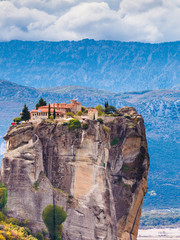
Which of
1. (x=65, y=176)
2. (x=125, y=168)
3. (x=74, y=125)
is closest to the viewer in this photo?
(x=65, y=176)

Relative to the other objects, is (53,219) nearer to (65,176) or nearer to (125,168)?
(65,176)

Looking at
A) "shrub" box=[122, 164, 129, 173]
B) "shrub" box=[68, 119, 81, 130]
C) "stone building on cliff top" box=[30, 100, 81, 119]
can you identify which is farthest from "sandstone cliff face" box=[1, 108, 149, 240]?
"stone building on cliff top" box=[30, 100, 81, 119]

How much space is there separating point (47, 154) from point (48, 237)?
9.32 meters

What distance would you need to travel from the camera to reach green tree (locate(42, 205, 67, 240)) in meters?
73.6

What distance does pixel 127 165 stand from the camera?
83312 millimetres

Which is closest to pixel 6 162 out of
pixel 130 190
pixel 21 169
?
pixel 21 169

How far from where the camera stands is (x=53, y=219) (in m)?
73.6

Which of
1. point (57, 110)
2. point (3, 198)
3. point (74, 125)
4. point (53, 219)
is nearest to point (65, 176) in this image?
point (53, 219)

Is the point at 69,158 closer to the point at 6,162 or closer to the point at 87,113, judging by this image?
the point at 6,162

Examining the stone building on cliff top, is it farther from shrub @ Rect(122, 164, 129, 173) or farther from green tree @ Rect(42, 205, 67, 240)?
green tree @ Rect(42, 205, 67, 240)

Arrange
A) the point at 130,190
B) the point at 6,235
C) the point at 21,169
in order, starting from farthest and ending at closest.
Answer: the point at 130,190 → the point at 21,169 → the point at 6,235

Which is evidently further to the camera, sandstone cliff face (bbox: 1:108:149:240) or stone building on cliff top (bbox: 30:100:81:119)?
stone building on cliff top (bbox: 30:100:81:119)

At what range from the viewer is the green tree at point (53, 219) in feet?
241

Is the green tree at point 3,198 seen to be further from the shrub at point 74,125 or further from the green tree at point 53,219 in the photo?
the shrub at point 74,125
